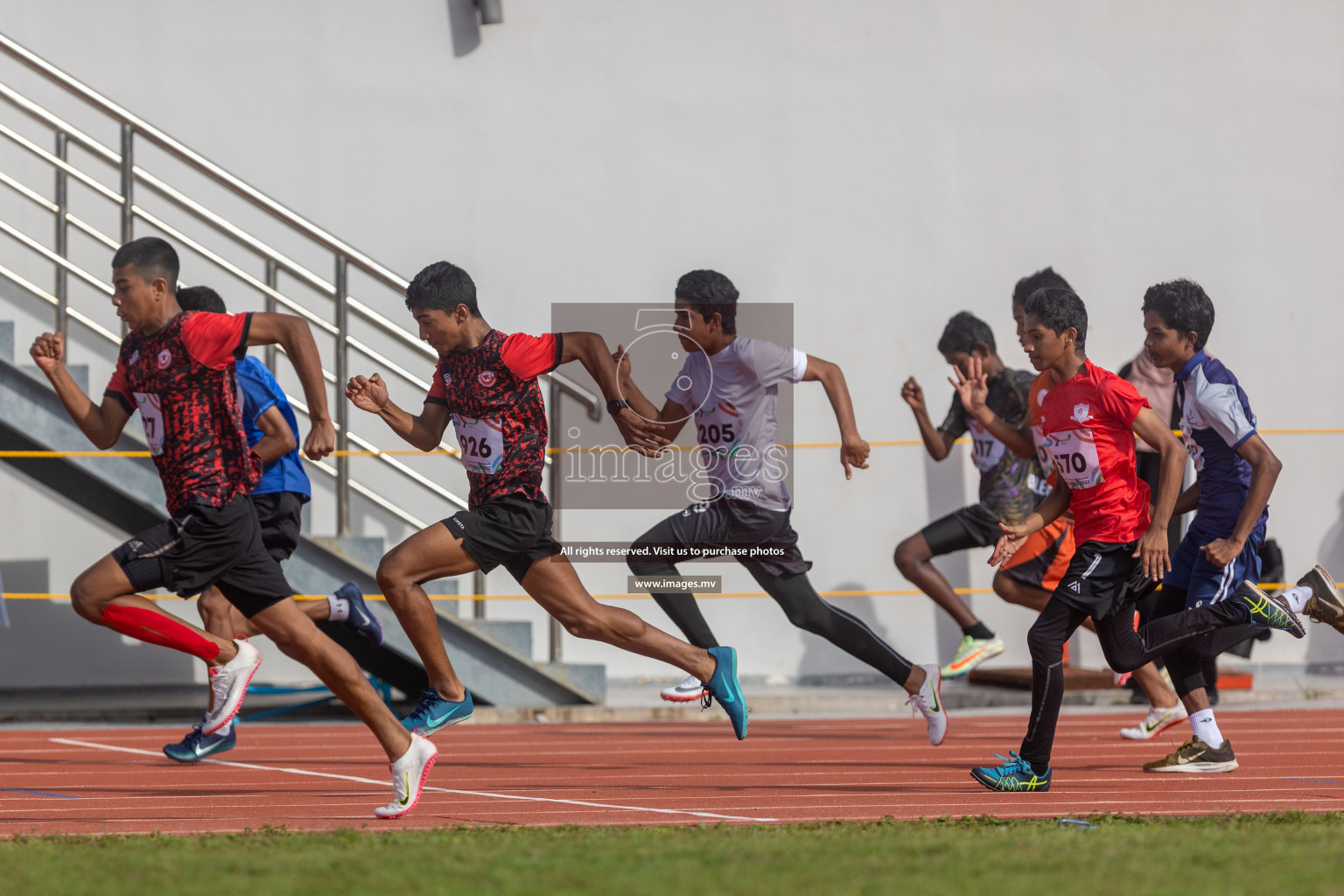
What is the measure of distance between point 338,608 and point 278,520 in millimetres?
693

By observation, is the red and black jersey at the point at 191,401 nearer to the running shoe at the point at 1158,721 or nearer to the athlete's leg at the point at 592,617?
the athlete's leg at the point at 592,617

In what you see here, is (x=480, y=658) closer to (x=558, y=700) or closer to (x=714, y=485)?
(x=558, y=700)

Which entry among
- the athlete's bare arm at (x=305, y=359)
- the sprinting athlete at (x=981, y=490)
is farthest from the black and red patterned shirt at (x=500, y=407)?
the sprinting athlete at (x=981, y=490)

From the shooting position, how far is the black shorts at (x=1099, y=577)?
6.15m

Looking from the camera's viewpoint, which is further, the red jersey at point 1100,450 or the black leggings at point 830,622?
the black leggings at point 830,622

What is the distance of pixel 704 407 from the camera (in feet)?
24.5

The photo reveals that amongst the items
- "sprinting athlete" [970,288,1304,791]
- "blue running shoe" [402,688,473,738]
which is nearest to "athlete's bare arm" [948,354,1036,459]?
"sprinting athlete" [970,288,1304,791]

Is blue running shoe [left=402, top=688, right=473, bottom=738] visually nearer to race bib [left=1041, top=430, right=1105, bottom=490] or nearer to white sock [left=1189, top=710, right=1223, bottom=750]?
race bib [left=1041, top=430, right=1105, bottom=490]

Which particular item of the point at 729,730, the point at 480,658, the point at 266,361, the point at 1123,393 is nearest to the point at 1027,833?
the point at 1123,393

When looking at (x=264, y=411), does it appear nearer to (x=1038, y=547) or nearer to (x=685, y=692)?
(x=685, y=692)

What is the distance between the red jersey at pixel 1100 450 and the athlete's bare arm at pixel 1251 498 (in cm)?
54

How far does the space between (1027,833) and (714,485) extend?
2.93 m

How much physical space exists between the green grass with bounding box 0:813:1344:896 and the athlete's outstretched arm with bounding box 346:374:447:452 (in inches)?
67.0

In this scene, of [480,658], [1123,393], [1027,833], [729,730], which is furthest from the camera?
[480,658]
